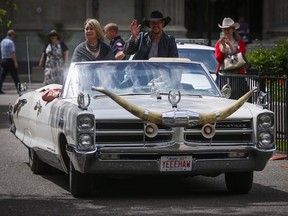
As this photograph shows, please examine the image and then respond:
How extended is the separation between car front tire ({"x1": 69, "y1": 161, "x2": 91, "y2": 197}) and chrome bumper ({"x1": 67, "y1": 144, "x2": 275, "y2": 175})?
0.21 metres

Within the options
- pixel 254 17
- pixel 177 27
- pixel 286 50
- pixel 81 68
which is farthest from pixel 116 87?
pixel 254 17

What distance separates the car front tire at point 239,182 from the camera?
477 inches

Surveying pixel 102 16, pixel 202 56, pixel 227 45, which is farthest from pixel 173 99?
pixel 102 16

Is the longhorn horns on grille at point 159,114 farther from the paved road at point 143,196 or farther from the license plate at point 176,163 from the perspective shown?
the paved road at point 143,196

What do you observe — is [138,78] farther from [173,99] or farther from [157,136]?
[157,136]

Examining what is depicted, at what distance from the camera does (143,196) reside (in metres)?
12.1

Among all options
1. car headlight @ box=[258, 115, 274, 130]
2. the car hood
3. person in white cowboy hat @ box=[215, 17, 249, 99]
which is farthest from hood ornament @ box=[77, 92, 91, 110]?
person in white cowboy hat @ box=[215, 17, 249, 99]

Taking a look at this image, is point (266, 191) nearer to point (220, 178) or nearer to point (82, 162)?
point (220, 178)

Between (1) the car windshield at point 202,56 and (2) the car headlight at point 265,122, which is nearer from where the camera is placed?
(2) the car headlight at point 265,122

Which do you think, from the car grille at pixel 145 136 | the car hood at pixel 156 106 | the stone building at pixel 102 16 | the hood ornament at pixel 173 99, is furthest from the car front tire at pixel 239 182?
the stone building at pixel 102 16

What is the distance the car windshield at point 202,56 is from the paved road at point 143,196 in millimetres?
5522

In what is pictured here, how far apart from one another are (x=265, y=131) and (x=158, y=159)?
46.0 inches

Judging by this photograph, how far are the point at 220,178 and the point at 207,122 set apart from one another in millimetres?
2409

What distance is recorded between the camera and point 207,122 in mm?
11555
